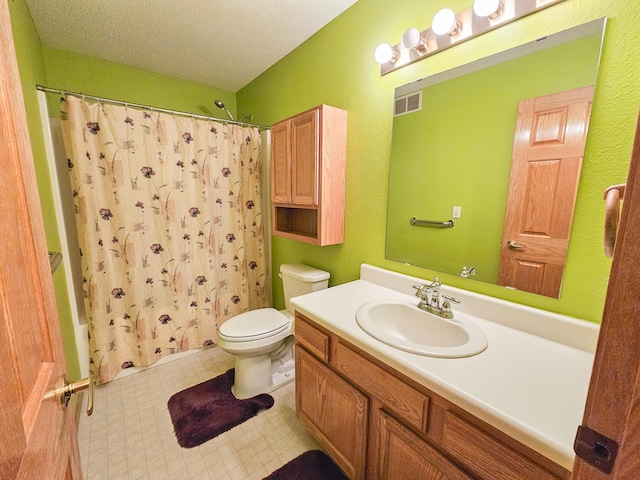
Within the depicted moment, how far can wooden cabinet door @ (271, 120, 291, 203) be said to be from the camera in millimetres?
1756

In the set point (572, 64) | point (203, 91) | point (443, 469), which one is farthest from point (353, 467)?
point (203, 91)

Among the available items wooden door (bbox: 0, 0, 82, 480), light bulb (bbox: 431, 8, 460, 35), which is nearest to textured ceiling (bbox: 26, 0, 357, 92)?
light bulb (bbox: 431, 8, 460, 35)

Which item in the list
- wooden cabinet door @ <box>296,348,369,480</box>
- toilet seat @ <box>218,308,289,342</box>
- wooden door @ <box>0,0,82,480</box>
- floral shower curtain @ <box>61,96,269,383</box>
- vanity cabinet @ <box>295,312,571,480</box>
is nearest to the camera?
wooden door @ <box>0,0,82,480</box>

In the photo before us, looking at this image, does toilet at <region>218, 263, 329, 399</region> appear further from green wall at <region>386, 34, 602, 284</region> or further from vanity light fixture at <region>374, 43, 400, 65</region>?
vanity light fixture at <region>374, 43, 400, 65</region>

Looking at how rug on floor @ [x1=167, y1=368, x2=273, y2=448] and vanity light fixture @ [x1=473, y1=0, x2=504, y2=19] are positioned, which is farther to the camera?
rug on floor @ [x1=167, y1=368, x2=273, y2=448]

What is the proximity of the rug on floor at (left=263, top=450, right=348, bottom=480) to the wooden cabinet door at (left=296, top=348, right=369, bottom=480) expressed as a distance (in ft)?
0.46

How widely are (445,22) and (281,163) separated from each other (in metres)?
1.13

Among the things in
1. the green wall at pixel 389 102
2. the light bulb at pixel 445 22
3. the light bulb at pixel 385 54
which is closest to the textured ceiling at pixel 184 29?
the green wall at pixel 389 102

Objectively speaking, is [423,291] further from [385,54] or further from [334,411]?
[385,54]

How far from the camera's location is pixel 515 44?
1.00m

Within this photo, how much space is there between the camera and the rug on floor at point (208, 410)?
1470 mm

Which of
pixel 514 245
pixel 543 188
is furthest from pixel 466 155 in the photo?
pixel 514 245

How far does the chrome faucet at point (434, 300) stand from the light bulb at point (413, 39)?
1.05 meters

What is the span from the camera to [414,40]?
1202mm
